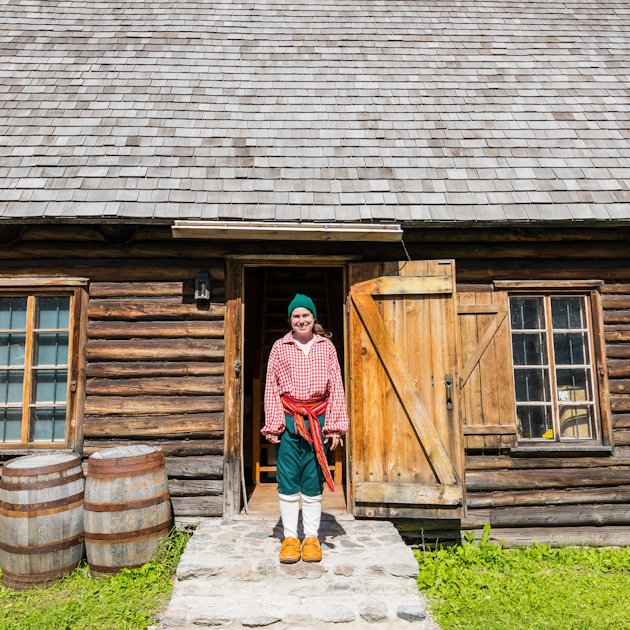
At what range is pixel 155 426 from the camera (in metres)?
4.61

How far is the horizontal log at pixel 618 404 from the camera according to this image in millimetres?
4809

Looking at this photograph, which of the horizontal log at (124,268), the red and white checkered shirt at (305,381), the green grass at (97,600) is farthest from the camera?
the horizontal log at (124,268)

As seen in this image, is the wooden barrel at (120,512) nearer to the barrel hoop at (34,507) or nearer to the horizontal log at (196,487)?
the barrel hoop at (34,507)

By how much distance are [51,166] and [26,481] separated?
2.93 meters

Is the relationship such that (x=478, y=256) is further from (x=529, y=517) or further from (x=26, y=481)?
(x=26, y=481)

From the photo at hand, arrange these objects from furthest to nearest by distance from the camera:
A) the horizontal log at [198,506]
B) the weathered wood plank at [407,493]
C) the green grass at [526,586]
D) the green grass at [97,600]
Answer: the horizontal log at [198,506]
the weathered wood plank at [407,493]
the green grass at [526,586]
the green grass at [97,600]

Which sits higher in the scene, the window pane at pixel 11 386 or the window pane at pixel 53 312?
the window pane at pixel 53 312

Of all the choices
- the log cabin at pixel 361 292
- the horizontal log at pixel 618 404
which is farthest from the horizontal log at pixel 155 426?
the horizontal log at pixel 618 404

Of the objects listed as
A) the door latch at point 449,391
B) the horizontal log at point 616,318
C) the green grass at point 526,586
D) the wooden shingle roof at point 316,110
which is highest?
the wooden shingle roof at point 316,110

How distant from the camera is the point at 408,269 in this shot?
4.53 m

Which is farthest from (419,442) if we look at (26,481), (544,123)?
(544,123)

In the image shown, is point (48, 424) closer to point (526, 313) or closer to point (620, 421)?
point (526, 313)

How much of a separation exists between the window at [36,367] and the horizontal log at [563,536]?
4.16 metres

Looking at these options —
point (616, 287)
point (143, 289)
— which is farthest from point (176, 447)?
point (616, 287)
